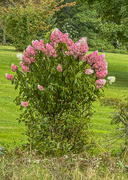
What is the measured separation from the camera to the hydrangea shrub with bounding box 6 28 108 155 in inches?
257

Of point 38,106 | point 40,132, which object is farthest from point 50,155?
point 38,106

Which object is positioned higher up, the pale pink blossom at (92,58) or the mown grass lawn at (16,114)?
the pale pink blossom at (92,58)

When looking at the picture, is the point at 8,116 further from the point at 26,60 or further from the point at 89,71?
the point at 89,71

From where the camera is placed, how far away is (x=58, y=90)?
668cm

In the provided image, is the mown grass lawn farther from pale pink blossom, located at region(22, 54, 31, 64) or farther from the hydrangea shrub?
pale pink blossom, located at region(22, 54, 31, 64)

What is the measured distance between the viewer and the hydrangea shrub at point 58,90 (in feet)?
21.4

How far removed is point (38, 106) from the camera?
6.74 metres

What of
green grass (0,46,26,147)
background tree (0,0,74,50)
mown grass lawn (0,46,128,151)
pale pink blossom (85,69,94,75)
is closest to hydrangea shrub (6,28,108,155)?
pale pink blossom (85,69,94,75)

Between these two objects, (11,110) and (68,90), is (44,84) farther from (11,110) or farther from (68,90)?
(11,110)

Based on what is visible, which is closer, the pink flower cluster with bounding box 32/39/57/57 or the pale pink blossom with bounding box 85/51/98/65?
the pink flower cluster with bounding box 32/39/57/57

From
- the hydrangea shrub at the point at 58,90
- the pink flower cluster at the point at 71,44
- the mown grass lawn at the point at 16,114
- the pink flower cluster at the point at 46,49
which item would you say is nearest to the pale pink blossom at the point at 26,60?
the hydrangea shrub at the point at 58,90

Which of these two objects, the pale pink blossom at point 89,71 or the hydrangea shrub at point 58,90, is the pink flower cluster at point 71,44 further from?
the pale pink blossom at point 89,71

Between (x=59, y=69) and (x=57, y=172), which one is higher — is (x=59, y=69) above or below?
above

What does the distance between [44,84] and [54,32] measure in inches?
34.0
